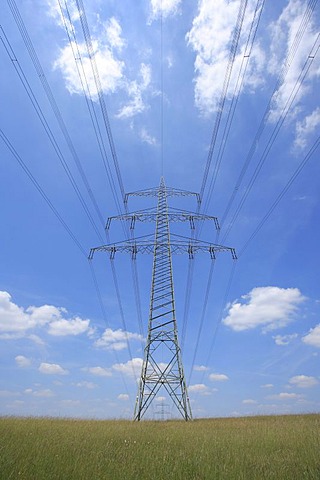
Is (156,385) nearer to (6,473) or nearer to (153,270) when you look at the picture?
(153,270)

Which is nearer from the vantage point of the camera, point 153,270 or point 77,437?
point 77,437

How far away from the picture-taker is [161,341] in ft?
72.1

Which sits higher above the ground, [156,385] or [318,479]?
[156,385]

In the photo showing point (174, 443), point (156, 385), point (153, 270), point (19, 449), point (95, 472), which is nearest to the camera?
point (95, 472)

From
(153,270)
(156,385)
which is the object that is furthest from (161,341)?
(153,270)

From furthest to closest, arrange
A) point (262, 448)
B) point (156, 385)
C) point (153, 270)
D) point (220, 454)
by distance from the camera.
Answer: point (153, 270) → point (156, 385) → point (262, 448) → point (220, 454)

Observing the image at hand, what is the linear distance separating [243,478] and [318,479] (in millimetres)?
1252

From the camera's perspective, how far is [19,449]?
809 centimetres

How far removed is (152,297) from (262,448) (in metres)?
13.6

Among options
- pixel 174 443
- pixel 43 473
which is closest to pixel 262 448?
pixel 174 443

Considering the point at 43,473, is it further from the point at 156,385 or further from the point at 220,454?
the point at 156,385

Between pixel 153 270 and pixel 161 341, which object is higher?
pixel 153 270

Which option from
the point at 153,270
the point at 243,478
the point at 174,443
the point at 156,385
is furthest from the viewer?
the point at 153,270

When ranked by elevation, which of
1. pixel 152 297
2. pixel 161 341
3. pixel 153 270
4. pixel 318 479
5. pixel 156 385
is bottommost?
pixel 318 479
